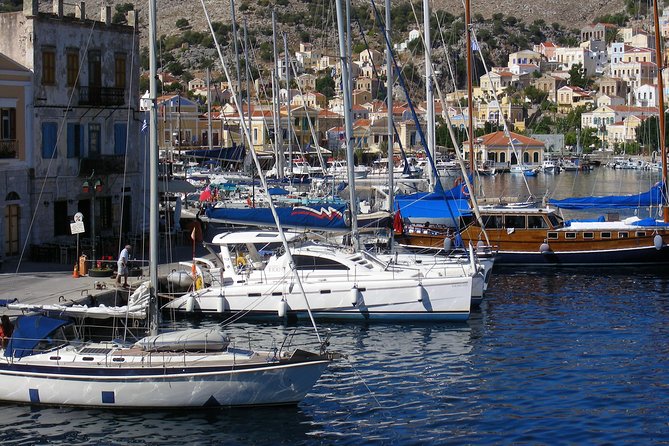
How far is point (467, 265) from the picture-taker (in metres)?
35.4

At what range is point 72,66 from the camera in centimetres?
4153

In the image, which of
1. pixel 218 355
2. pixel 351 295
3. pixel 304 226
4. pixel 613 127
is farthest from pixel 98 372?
pixel 613 127

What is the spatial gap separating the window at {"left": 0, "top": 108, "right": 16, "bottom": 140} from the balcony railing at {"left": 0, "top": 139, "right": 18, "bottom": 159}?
0.20m

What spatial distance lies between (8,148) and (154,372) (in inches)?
669

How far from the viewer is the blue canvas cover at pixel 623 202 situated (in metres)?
50.1

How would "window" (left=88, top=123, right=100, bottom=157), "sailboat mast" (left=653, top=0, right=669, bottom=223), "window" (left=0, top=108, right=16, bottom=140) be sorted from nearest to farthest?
"window" (left=0, top=108, right=16, bottom=140), "window" (left=88, top=123, right=100, bottom=157), "sailboat mast" (left=653, top=0, right=669, bottom=223)

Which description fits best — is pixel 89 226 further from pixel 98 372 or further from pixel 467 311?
pixel 98 372

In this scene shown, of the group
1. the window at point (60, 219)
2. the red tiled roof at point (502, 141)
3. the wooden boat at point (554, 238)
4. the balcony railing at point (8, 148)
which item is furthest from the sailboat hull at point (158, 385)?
the red tiled roof at point (502, 141)

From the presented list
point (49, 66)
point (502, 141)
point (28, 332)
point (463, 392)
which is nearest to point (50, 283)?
point (28, 332)

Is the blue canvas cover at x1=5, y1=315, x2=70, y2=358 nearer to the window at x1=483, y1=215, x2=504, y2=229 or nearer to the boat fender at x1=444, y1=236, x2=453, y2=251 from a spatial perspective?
the boat fender at x1=444, y1=236, x2=453, y2=251

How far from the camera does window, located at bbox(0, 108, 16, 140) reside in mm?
38844

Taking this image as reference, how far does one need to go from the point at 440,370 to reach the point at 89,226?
58.6ft

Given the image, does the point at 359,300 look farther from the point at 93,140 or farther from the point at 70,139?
the point at 93,140

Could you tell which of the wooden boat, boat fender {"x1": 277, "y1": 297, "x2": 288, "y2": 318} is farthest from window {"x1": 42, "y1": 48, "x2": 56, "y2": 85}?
the wooden boat
